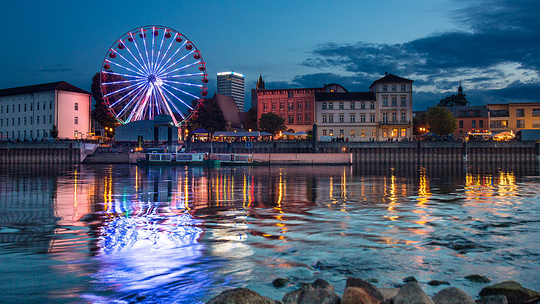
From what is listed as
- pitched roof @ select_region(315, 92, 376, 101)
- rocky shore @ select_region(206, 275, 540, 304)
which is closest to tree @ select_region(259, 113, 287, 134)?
pitched roof @ select_region(315, 92, 376, 101)

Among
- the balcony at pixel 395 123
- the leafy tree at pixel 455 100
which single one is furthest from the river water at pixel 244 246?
the leafy tree at pixel 455 100

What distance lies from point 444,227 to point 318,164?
47.4 m

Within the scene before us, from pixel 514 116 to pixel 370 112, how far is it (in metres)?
35.0

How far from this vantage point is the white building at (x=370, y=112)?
82375mm

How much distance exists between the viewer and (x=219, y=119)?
96.0 meters

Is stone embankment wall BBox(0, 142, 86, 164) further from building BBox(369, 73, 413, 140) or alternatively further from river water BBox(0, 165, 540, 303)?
building BBox(369, 73, 413, 140)

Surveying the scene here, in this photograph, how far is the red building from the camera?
99812 millimetres

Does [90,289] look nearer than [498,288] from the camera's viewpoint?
No

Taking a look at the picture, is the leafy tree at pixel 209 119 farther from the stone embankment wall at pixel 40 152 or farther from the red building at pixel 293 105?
the stone embankment wall at pixel 40 152

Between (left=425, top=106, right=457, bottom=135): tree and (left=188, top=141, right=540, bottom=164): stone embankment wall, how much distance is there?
45.6ft

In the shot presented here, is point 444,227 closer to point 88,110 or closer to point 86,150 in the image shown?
point 86,150

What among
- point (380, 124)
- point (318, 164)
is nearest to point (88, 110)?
point (318, 164)

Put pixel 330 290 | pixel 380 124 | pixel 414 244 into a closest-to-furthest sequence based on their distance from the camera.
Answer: pixel 330 290, pixel 414 244, pixel 380 124

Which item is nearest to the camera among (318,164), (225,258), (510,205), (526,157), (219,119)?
(225,258)
